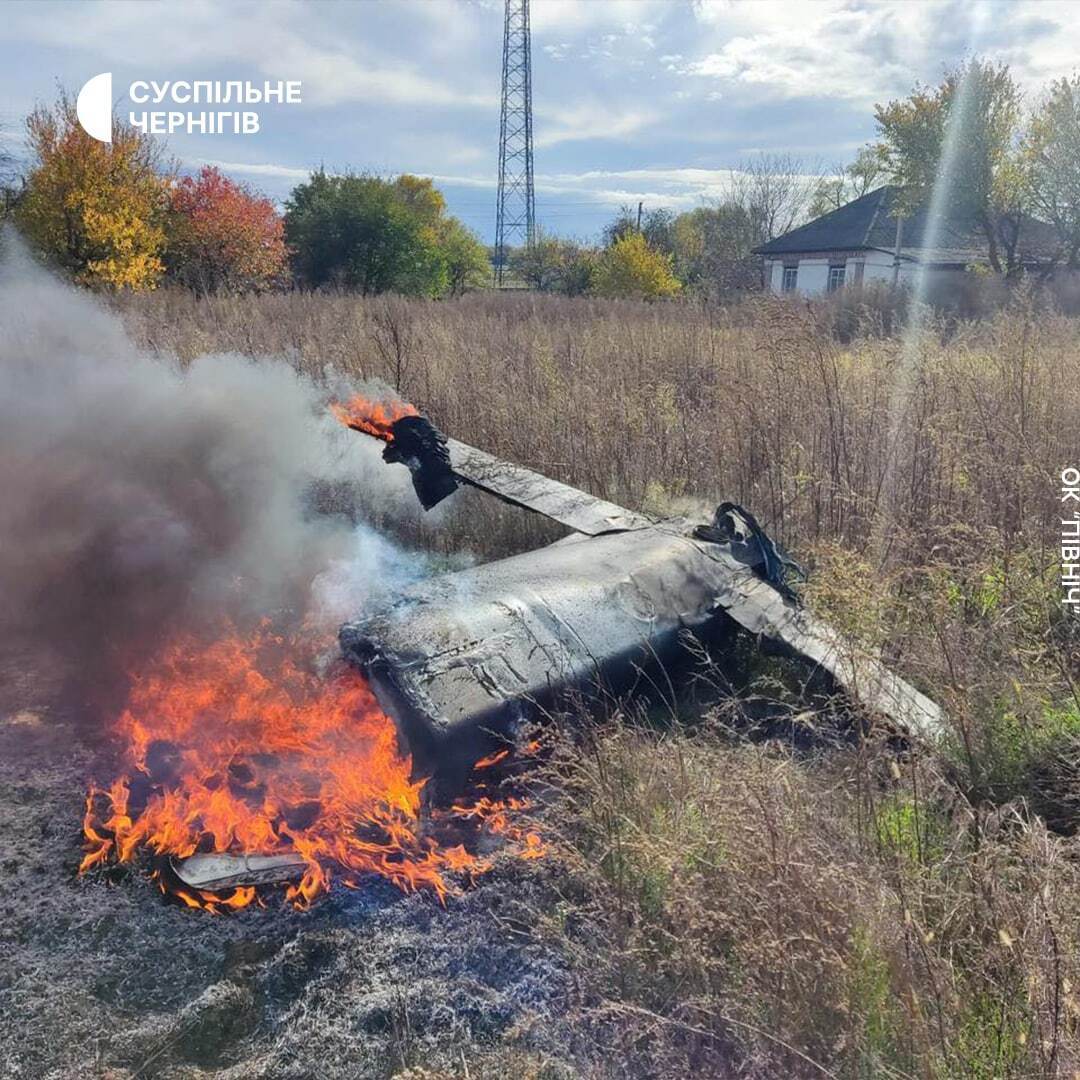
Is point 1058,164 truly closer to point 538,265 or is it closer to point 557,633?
point 538,265

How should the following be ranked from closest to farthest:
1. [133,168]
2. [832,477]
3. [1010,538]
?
[1010,538], [832,477], [133,168]

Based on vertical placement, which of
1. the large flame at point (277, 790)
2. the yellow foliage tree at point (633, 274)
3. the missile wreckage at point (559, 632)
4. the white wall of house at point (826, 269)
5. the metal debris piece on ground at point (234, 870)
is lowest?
the metal debris piece on ground at point (234, 870)

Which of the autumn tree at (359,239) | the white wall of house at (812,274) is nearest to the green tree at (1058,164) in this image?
the white wall of house at (812,274)

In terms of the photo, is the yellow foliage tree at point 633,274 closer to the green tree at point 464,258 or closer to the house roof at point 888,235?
the green tree at point 464,258

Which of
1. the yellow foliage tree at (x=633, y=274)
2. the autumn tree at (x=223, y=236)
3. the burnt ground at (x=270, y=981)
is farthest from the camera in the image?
the yellow foliage tree at (x=633, y=274)

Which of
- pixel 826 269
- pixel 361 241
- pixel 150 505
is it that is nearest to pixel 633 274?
pixel 361 241

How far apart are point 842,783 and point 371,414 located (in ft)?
10.9

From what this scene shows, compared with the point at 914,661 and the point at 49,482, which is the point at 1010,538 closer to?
the point at 914,661

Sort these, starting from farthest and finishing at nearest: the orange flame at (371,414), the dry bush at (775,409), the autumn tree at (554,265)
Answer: the autumn tree at (554,265) < the dry bush at (775,409) < the orange flame at (371,414)

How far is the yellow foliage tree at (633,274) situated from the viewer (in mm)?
24969

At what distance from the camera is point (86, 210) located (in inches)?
709

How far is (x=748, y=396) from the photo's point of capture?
→ 21.0 ft

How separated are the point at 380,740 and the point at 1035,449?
469 centimetres

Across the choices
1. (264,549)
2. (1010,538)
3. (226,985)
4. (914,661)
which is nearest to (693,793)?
(914,661)
